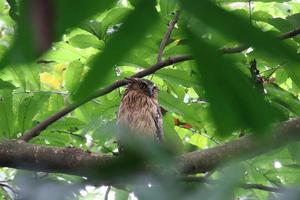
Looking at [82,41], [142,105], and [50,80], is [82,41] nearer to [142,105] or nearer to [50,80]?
[50,80]

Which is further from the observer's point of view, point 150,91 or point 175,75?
point 150,91

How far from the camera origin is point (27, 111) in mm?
2586

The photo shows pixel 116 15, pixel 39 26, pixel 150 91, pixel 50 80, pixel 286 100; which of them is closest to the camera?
pixel 39 26

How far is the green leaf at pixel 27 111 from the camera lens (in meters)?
2.59

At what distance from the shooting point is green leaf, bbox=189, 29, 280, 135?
40 centimetres

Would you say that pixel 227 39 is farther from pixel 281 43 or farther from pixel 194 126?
pixel 194 126

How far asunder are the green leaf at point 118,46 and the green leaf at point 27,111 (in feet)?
7.29

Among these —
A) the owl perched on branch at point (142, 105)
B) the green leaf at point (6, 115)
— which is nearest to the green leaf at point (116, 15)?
the green leaf at point (6, 115)

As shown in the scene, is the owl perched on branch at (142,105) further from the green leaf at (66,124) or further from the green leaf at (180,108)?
the green leaf at (66,124)

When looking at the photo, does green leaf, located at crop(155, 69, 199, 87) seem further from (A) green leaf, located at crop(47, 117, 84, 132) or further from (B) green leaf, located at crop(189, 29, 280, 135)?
(B) green leaf, located at crop(189, 29, 280, 135)

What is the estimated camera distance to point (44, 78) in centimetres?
368

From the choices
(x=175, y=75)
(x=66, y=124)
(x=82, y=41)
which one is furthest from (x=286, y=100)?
(x=66, y=124)

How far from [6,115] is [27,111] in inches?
4.2

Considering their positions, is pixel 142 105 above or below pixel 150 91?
below
